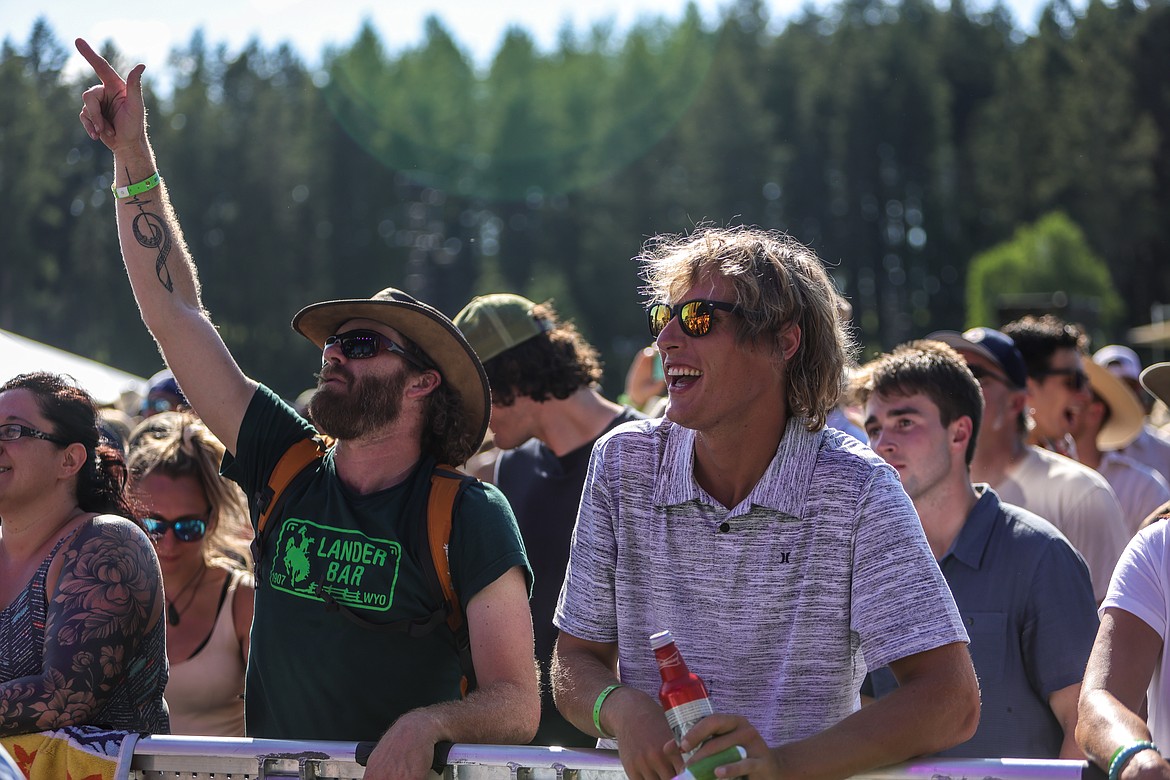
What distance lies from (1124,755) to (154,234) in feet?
9.52

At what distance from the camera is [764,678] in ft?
8.21

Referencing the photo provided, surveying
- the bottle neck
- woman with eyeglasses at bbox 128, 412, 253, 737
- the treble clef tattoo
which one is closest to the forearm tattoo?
the treble clef tattoo

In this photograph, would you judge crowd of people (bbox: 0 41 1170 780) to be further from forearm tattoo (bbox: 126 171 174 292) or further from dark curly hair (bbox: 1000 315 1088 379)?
dark curly hair (bbox: 1000 315 1088 379)

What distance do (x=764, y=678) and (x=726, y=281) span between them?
818 mm

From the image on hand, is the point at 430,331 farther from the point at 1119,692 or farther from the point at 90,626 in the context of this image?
the point at 1119,692

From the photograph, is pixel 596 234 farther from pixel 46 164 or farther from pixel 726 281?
pixel 726 281

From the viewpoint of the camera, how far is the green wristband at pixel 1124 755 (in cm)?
238

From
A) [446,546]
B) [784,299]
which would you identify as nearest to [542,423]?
[446,546]

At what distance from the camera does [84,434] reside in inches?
148

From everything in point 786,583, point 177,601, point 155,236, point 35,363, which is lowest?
point 177,601

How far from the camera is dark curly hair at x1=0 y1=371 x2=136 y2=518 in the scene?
3.72 m

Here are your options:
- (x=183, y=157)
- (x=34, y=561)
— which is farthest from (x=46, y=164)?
(x=34, y=561)

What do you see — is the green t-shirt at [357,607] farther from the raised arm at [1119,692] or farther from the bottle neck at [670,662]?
the raised arm at [1119,692]

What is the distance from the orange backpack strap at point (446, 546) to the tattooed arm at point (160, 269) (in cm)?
64
